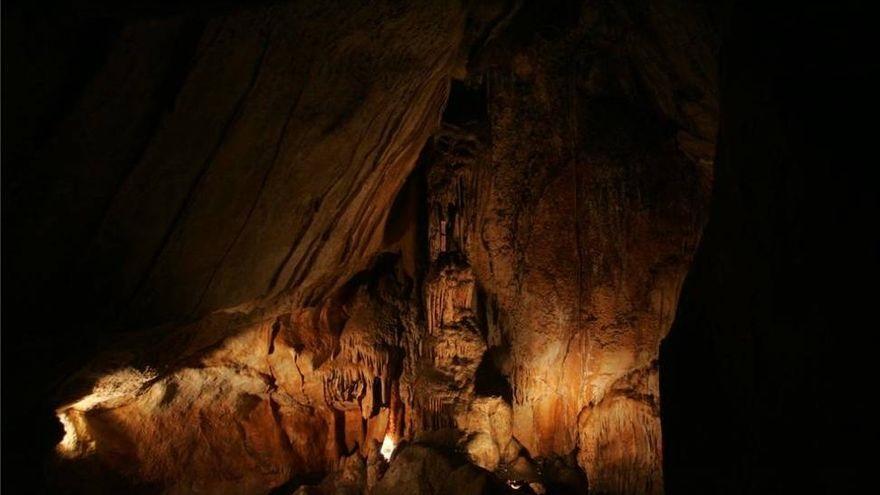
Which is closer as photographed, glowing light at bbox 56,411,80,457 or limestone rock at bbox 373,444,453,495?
glowing light at bbox 56,411,80,457

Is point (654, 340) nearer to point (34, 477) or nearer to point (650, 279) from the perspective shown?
point (650, 279)

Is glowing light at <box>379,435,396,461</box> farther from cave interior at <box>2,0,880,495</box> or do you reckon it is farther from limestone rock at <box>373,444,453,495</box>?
limestone rock at <box>373,444,453,495</box>

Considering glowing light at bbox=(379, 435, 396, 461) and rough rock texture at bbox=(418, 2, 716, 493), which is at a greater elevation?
rough rock texture at bbox=(418, 2, 716, 493)

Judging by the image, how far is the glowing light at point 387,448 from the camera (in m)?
6.09

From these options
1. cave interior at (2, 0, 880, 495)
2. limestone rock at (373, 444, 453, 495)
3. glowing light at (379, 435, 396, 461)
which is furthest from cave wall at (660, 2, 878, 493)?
glowing light at (379, 435, 396, 461)

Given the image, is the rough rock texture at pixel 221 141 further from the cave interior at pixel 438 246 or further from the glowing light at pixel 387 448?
the glowing light at pixel 387 448

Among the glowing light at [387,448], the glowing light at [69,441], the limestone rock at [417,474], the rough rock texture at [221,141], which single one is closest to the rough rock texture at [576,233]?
the limestone rock at [417,474]

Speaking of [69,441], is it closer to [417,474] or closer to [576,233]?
[417,474]

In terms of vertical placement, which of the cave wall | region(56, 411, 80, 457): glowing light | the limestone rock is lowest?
the limestone rock

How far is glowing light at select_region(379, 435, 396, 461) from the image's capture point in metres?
6.09

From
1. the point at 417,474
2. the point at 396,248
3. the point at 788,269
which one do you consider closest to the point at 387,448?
the point at 417,474

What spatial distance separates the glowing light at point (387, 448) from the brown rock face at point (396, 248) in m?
0.09

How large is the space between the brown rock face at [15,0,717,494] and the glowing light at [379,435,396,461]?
93 mm

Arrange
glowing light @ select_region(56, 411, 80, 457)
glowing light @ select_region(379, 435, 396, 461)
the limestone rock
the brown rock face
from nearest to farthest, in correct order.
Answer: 1. the brown rock face
2. glowing light @ select_region(56, 411, 80, 457)
3. the limestone rock
4. glowing light @ select_region(379, 435, 396, 461)
